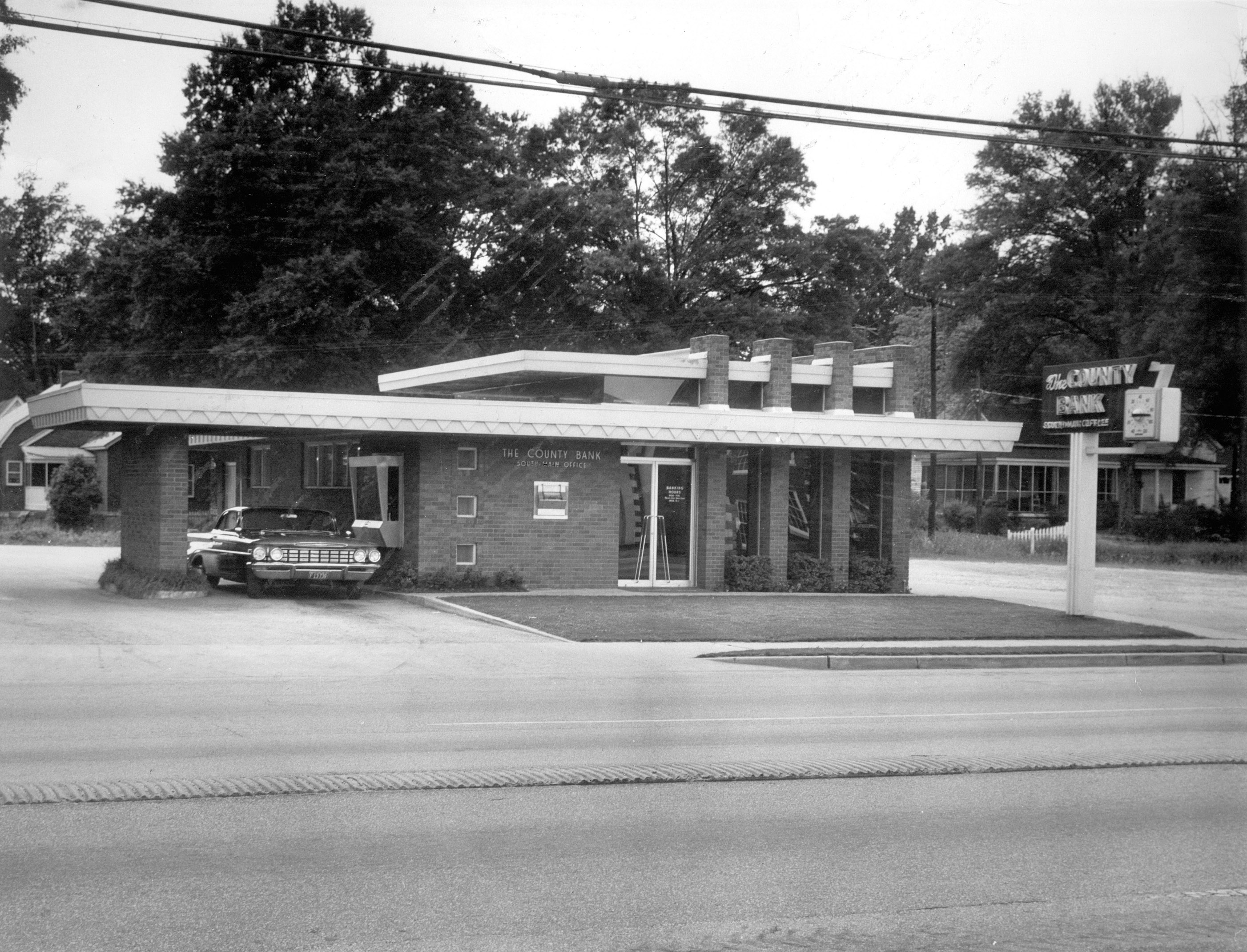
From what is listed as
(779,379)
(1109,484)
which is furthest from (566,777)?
(1109,484)

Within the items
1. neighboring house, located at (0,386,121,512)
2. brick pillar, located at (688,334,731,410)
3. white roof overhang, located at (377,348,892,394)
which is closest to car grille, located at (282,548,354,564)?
white roof overhang, located at (377,348,892,394)

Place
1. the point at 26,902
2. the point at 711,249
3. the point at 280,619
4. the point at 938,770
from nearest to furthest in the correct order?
the point at 26,902, the point at 938,770, the point at 280,619, the point at 711,249

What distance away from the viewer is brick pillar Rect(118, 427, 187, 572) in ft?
70.3

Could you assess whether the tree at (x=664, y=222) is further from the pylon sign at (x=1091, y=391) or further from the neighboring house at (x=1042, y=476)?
the pylon sign at (x=1091, y=391)

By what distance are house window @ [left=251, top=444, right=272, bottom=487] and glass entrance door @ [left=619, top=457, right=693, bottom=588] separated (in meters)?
10.1

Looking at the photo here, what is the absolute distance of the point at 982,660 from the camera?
667 inches

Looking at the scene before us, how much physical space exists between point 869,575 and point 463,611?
32.4 ft

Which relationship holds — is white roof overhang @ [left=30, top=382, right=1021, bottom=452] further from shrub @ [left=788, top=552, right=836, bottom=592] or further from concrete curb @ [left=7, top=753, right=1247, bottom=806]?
concrete curb @ [left=7, top=753, right=1247, bottom=806]

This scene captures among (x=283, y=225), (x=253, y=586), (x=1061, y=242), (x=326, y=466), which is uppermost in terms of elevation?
(x=1061, y=242)

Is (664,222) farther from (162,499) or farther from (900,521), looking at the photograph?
(162,499)

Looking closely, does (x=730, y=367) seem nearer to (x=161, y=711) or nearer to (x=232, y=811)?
(x=161, y=711)

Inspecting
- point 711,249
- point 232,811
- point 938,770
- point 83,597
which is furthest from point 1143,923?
point 711,249

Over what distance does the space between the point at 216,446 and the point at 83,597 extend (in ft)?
37.1

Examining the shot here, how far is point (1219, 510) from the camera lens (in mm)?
54938
